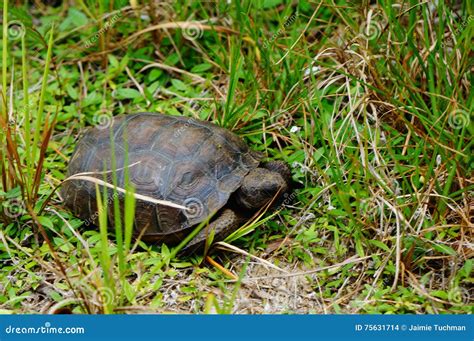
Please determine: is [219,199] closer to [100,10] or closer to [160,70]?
[160,70]

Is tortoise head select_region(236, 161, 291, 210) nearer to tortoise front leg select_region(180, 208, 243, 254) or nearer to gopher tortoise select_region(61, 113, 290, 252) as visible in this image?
gopher tortoise select_region(61, 113, 290, 252)

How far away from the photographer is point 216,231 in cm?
366

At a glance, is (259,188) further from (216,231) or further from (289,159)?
(289,159)

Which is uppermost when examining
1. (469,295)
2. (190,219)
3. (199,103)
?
(199,103)

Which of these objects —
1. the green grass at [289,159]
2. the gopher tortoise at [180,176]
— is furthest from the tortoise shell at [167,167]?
the green grass at [289,159]

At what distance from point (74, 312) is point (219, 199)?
1.05 metres

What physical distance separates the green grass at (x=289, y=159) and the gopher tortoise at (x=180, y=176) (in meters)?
0.13

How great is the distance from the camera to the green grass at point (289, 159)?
11.2ft

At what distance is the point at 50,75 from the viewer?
5.05m

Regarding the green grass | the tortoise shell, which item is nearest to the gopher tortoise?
the tortoise shell

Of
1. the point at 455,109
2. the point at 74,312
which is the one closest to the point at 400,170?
the point at 455,109

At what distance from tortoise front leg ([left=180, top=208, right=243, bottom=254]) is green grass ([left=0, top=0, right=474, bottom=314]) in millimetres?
82

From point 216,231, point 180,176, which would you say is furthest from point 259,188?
point 180,176

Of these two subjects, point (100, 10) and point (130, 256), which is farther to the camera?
point (100, 10)
